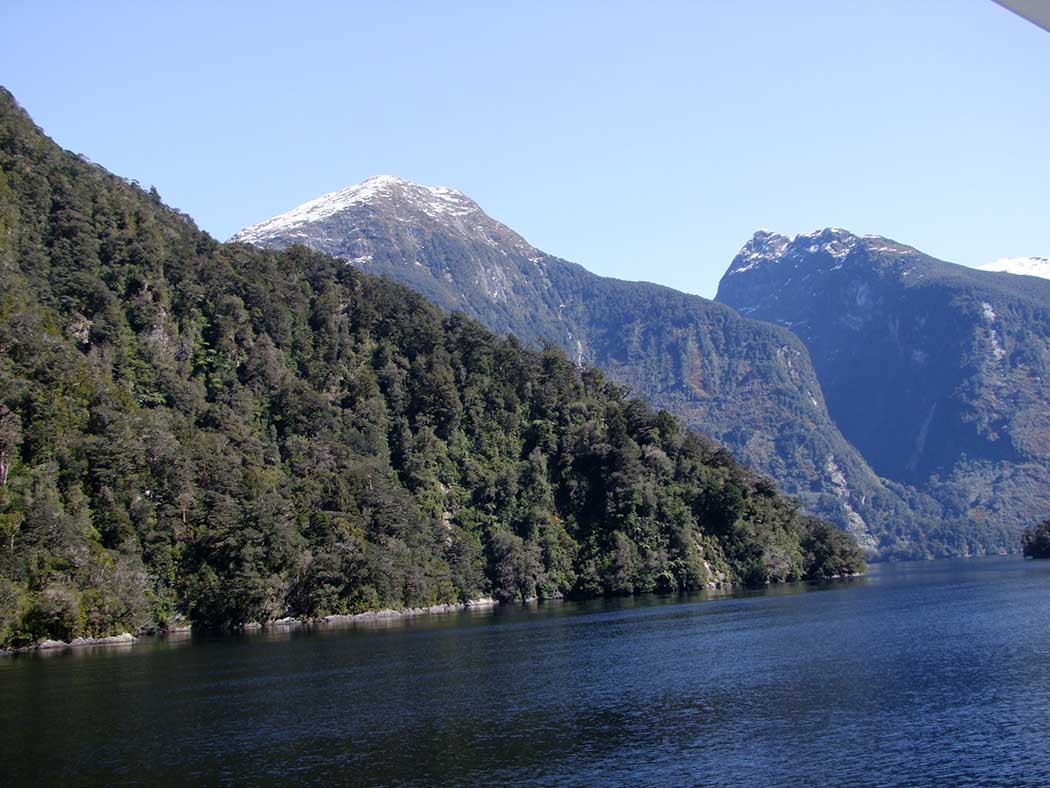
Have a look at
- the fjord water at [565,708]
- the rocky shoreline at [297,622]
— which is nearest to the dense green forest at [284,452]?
the rocky shoreline at [297,622]

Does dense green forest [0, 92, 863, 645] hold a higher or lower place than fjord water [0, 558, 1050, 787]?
higher

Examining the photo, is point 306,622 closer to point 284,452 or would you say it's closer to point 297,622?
point 297,622

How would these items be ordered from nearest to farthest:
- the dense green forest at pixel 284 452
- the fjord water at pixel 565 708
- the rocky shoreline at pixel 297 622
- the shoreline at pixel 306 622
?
the fjord water at pixel 565 708 → the shoreline at pixel 306 622 → the rocky shoreline at pixel 297 622 → the dense green forest at pixel 284 452

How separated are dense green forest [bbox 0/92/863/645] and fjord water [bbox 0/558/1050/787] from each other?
2192cm

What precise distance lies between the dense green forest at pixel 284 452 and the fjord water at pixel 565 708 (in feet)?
71.9

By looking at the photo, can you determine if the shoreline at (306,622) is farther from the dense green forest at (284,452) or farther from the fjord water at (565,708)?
the fjord water at (565,708)

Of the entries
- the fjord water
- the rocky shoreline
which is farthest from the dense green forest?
the fjord water

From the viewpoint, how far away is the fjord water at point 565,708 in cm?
Result: 4066

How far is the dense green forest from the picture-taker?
361 ft

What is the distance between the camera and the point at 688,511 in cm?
16475

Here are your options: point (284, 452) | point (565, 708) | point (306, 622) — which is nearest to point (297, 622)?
point (306, 622)

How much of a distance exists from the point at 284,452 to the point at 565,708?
98.3 meters

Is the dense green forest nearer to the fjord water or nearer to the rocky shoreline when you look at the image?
the rocky shoreline

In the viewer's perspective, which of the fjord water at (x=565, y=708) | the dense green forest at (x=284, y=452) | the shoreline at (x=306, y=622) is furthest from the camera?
the dense green forest at (x=284, y=452)
